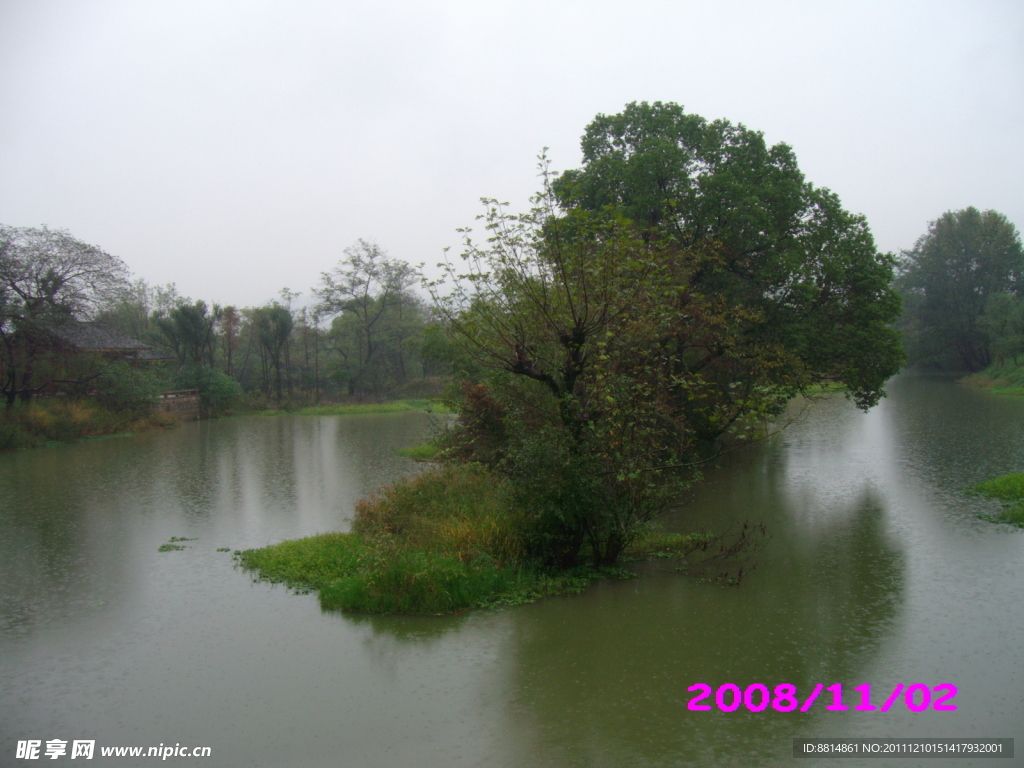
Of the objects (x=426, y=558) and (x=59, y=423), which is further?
(x=59, y=423)

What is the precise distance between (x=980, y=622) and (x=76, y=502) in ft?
47.5

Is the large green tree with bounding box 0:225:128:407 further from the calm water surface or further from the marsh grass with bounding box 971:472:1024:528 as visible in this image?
the marsh grass with bounding box 971:472:1024:528

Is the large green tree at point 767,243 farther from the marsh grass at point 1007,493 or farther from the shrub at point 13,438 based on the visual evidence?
the shrub at point 13,438

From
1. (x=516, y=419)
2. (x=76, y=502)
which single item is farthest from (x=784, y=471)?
(x=76, y=502)

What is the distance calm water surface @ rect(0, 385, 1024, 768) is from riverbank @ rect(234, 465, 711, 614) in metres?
0.26

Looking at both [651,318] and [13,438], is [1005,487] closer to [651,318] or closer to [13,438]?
[651,318]

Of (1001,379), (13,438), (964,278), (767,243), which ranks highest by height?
(964,278)

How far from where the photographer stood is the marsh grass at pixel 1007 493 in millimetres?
10312

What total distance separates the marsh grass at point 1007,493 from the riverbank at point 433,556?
174 inches

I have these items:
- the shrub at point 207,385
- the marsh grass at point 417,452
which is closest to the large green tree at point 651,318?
the marsh grass at point 417,452
